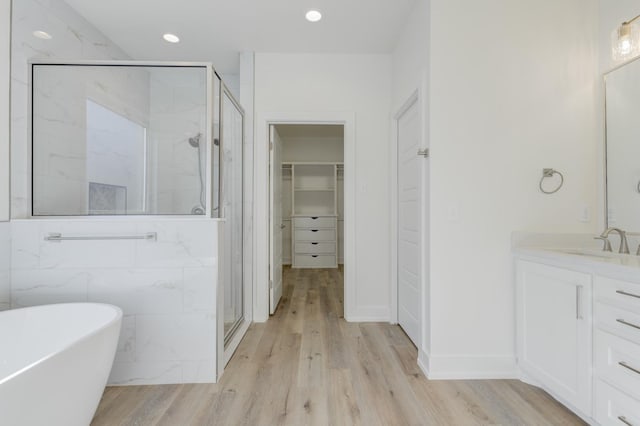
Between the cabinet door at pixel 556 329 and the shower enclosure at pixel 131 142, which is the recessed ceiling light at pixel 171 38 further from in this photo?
the cabinet door at pixel 556 329

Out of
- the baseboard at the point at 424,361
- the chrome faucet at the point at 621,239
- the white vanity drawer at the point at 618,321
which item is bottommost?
the baseboard at the point at 424,361

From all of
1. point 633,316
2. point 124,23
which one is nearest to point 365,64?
point 124,23

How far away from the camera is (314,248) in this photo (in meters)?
5.42

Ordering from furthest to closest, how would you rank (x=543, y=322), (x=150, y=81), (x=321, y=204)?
(x=321, y=204)
(x=150, y=81)
(x=543, y=322)

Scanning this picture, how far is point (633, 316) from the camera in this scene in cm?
119

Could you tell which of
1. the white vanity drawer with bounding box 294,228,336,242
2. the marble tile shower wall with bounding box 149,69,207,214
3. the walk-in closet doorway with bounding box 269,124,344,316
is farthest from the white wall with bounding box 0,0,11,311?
the white vanity drawer with bounding box 294,228,336,242

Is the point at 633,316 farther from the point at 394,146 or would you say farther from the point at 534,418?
the point at 394,146

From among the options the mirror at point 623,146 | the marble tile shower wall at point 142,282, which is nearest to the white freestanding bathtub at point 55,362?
the marble tile shower wall at point 142,282

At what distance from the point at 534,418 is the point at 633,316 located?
0.75m

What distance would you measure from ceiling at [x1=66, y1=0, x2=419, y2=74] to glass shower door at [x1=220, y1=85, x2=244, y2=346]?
0.68 meters

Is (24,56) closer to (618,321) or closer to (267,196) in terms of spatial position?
(267,196)

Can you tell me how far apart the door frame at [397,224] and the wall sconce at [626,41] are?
46.9 inches

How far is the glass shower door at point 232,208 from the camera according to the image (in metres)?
2.20

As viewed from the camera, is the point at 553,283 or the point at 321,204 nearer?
the point at 553,283
